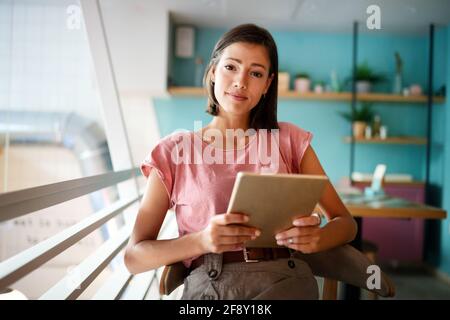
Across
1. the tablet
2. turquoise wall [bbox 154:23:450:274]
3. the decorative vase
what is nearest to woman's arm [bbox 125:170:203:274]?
the tablet

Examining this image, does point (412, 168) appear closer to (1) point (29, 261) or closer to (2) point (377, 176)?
(2) point (377, 176)

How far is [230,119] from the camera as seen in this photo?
3.29 feet

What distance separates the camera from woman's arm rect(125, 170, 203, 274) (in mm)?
783

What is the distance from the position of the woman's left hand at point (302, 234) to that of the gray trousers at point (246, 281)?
9 centimetres

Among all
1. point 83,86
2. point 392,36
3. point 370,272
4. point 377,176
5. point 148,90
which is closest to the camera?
point 370,272

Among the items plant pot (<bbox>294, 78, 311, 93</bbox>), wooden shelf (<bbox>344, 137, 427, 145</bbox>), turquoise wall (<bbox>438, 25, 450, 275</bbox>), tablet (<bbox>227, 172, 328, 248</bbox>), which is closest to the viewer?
tablet (<bbox>227, 172, 328, 248</bbox>)

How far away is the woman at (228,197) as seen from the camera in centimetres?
77

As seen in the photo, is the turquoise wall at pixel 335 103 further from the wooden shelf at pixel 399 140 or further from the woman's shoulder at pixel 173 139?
the woman's shoulder at pixel 173 139

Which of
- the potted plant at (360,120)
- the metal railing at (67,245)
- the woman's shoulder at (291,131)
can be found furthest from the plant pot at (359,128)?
the woman's shoulder at (291,131)

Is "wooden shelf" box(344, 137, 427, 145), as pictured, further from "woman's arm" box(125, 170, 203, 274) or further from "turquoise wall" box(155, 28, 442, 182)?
"woman's arm" box(125, 170, 203, 274)

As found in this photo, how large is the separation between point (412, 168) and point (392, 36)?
49.8 inches

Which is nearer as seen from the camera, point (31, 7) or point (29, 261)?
point (29, 261)
